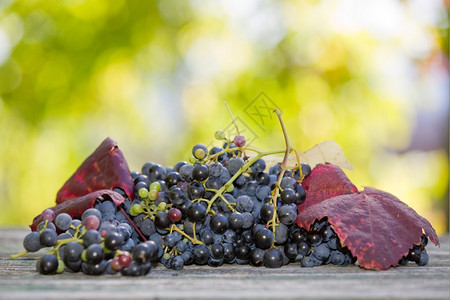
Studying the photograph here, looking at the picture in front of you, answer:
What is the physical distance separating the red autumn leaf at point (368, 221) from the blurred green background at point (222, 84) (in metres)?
3.13

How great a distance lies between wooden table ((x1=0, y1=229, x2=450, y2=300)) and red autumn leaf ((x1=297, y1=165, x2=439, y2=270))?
0.03 m

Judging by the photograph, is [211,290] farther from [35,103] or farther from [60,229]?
[35,103]

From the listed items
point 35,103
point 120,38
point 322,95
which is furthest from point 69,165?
point 322,95

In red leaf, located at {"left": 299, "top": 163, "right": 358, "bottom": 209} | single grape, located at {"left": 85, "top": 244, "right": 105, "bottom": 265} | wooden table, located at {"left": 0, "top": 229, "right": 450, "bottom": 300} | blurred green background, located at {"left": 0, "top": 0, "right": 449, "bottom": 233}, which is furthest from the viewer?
blurred green background, located at {"left": 0, "top": 0, "right": 449, "bottom": 233}

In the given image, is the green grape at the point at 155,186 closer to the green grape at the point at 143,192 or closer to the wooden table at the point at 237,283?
the green grape at the point at 143,192

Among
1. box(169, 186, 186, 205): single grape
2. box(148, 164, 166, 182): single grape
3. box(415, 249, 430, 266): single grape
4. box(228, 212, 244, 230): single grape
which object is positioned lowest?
box(415, 249, 430, 266): single grape

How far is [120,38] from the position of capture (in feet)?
14.8

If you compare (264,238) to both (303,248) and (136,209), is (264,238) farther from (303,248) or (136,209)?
(136,209)

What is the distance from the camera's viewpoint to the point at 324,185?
873 mm

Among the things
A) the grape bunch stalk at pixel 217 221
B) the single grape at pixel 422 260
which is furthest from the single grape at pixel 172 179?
the single grape at pixel 422 260

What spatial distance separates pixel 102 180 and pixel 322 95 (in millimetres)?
3659

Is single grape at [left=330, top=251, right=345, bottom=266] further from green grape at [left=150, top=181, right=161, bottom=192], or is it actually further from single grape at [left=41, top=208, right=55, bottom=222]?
single grape at [left=41, top=208, right=55, bottom=222]

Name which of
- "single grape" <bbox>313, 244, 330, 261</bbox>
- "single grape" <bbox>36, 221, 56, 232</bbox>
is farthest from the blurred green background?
"single grape" <bbox>36, 221, 56, 232</bbox>

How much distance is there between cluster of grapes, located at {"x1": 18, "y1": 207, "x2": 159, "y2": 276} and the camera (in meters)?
0.67
